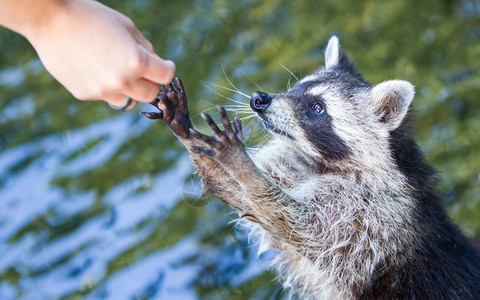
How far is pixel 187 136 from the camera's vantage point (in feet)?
11.5

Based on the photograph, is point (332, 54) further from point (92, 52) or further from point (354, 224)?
point (92, 52)

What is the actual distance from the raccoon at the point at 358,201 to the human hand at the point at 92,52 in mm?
1286

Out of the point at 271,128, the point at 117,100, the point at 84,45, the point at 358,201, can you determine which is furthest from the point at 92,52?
the point at 358,201

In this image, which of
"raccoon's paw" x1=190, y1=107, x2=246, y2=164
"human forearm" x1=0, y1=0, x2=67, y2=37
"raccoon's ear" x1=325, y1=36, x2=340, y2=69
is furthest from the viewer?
"raccoon's ear" x1=325, y1=36, x2=340, y2=69

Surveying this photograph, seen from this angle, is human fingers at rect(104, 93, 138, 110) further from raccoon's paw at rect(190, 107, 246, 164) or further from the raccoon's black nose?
the raccoon's black nose

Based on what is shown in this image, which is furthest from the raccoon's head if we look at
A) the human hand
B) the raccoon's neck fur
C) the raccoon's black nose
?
the human hand

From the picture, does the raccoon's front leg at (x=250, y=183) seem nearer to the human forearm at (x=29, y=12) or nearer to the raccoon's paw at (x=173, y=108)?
the raccoon's paw at (x=173, y=108)

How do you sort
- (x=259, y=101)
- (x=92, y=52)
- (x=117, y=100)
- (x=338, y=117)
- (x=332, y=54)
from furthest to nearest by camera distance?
(x=332, y=54) < (x=338, y=117) < (x=259, y=101) < (x=117, y=100) < (x=92, y=52)

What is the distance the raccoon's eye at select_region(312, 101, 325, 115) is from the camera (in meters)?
3.94

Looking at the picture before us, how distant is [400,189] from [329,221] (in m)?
0.47

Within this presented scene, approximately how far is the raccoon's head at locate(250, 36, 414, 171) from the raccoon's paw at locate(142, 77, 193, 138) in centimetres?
47

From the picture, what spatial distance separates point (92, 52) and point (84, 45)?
37 mm

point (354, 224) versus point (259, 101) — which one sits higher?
point (259, 101)

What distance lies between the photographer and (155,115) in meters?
3.44
